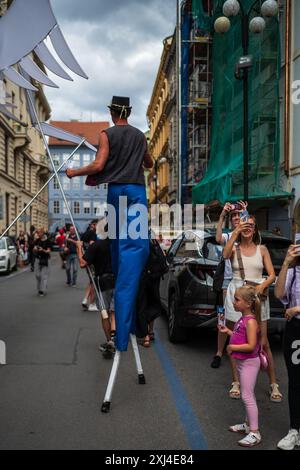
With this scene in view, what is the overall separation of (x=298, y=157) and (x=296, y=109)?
67.6 inches

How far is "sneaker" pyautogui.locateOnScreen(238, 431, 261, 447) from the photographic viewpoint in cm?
367

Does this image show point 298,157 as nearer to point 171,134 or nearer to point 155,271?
point 155,271

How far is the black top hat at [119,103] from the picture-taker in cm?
462

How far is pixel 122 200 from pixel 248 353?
169 cm

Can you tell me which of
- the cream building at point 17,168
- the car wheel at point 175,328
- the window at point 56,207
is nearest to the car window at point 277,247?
the car wheel at point 175,328

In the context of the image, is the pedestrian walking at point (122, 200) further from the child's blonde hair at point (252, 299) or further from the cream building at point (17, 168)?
the cream building at point (17, 168)

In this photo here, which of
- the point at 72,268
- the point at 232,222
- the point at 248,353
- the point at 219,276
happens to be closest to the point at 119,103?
the point at 232,222

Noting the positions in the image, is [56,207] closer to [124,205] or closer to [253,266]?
[253,266]

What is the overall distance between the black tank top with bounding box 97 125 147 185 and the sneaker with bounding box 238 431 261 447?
2.27 meters

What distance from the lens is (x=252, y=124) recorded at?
18969 millimetres

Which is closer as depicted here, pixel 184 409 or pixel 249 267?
pixel 184 409

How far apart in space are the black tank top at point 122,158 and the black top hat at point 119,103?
9.1 inches

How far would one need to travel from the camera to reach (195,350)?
7.01 m
